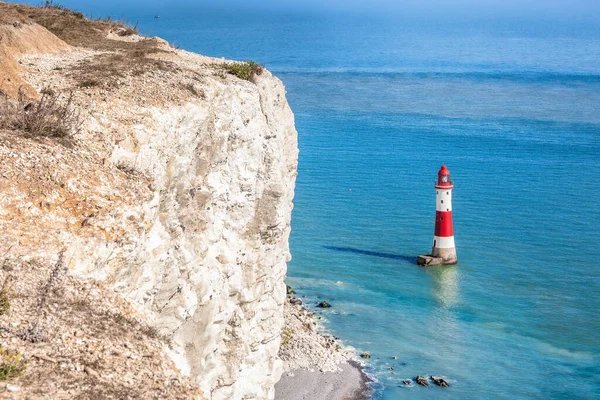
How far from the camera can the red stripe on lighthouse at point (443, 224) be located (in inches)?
1994

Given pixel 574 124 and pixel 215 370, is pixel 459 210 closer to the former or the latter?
pixel 574 124

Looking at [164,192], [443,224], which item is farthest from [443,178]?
[164,192]

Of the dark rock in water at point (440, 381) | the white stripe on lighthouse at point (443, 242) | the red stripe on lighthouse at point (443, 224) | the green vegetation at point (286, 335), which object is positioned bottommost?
the dark rock in water at point (440, 381)

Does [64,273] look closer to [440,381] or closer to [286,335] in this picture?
[286,335]

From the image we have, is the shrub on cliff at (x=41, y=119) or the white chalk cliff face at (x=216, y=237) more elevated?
the shrub on cliff at (x=41, y=119)

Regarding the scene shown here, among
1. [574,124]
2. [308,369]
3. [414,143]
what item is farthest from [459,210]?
[574,124]

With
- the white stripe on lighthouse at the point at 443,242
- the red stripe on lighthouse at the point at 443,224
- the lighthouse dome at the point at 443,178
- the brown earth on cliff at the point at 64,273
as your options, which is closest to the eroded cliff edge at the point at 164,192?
the brown earth on cliff at the point at 64,273

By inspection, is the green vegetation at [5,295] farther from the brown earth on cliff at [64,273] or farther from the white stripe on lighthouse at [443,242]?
the white stripe on lighthouse at [443,242]

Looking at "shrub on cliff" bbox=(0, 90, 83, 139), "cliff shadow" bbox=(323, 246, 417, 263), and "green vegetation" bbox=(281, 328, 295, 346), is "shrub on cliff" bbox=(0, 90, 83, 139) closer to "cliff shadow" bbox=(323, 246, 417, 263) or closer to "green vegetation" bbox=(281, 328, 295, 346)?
"green vegetation" bbox=(281, 328, 295, 346)

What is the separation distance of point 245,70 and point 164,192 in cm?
881

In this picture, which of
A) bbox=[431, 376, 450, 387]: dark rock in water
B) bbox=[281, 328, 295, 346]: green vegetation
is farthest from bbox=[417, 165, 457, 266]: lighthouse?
bbox=[281, 328, 295, 346]: green vegetation

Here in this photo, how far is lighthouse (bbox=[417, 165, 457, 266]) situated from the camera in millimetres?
50406

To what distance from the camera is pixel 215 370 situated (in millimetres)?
21172

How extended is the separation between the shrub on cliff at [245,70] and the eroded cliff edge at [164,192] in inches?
11.9
